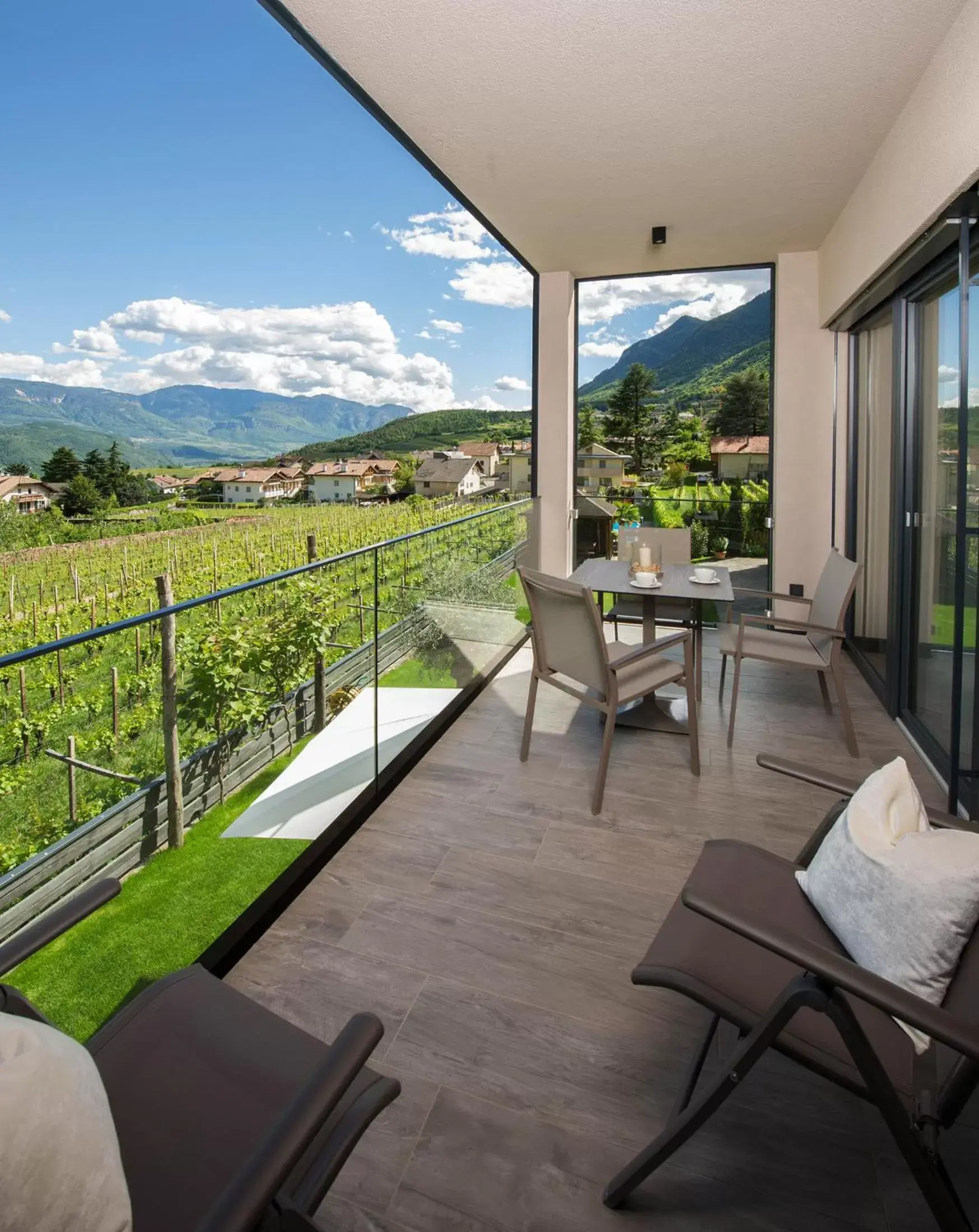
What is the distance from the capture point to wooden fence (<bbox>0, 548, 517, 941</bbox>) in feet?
4.70

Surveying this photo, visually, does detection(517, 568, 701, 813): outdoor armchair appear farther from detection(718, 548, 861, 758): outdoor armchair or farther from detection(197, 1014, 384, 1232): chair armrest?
detection(197, 1014, 384, 1232): chair armrest

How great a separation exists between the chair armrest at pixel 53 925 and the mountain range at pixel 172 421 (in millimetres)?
4436

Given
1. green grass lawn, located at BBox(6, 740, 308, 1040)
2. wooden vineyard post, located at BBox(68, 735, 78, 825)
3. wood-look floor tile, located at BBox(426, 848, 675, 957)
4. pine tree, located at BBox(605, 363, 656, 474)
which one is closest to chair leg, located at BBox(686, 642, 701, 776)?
wood-look floor tile, located at BBox(426, 848, 675, 957)

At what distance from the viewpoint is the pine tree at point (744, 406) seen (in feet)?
18.9

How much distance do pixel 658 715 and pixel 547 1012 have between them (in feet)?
7.46

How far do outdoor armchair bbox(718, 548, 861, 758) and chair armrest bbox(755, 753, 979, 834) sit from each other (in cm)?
178

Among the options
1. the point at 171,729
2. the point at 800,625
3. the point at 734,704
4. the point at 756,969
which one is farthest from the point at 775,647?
the point at 171,729

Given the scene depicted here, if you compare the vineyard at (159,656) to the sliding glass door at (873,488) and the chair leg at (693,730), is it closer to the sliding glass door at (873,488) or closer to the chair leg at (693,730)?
the chair leg at (693,730)

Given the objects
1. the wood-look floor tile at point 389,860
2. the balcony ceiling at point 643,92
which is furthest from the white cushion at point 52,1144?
the balcony ceiling at point 643,92

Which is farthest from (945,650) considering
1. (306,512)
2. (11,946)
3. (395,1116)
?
(306,512)

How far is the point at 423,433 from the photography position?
27.4 feet

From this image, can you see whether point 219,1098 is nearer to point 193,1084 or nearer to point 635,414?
point 193,1084

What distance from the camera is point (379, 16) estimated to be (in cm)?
247

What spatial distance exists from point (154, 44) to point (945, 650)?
1050cm
